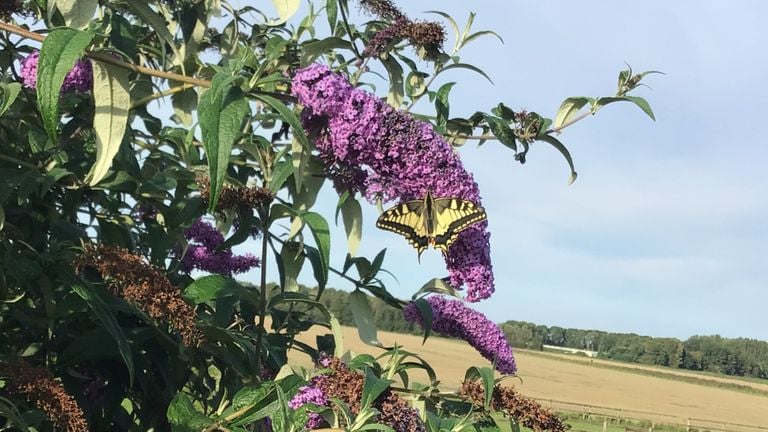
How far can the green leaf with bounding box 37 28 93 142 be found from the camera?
1038 millimetres

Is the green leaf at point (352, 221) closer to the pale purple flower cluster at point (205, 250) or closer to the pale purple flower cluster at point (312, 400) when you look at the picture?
the pale purple flower cluster at point (312, 400)

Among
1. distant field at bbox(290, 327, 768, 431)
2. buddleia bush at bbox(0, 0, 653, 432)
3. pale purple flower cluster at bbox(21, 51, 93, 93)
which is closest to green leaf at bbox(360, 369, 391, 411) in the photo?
buddleia bush at bbox(0, 0, 653, 432)

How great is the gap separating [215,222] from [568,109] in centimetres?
131

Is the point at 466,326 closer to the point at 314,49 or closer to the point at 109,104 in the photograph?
the point at 314,49

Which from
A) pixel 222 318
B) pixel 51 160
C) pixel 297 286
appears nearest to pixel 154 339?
pixel 222 318

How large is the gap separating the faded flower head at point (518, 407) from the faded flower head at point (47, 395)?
0.92 metres

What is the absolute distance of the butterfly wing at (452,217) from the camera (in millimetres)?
1679

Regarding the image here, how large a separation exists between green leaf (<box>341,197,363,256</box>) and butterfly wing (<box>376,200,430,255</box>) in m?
0.09

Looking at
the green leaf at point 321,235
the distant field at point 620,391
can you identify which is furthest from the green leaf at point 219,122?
the distant field at point 620,391

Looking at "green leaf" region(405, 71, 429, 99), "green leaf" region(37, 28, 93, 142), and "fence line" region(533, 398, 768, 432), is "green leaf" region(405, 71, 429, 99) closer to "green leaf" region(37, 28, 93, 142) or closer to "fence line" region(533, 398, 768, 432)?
"green leaf" region(37, 28, 93, 142)

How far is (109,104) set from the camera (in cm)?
137

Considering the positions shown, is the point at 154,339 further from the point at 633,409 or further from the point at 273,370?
the point at 633,409

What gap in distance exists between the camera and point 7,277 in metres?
1.86

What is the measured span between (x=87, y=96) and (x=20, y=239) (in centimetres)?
46
